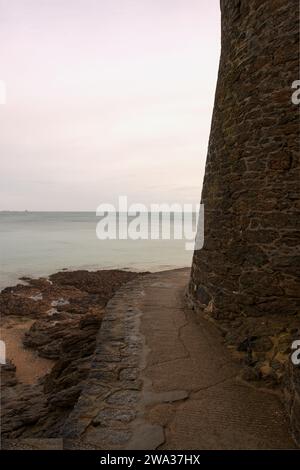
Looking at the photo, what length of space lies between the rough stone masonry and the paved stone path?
17.2 inches

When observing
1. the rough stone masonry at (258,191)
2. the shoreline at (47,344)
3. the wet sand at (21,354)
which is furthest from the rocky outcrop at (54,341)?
the rough stone masonry at (258,191)

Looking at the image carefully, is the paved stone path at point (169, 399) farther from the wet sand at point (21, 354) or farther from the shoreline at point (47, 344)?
the wet sand at point (21, 354)

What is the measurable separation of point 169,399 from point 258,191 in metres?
3.19

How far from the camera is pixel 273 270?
4992mm

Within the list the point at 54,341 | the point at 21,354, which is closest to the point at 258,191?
the point at 54,341

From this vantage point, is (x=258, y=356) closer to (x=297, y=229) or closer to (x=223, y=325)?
(x=223, y=325)

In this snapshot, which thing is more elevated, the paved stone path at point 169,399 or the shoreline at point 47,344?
the paved stone path at point 169,399

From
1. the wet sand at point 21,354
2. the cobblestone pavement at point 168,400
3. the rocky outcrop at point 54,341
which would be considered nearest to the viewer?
the cobblestone pavement at point 168,400

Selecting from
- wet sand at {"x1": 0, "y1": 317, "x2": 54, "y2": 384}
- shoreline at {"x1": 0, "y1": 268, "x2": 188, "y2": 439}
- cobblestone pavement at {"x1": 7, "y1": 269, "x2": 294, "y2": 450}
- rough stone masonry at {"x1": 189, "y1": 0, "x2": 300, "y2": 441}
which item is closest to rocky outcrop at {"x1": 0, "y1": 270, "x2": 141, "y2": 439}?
shoreline at {"x1": 0, "y1": 268, "x2": 188, "y2": 439}

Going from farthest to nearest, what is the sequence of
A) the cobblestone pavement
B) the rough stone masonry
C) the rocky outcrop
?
the rocky outcrop, the rough stone masonry, the cobblestone pavement

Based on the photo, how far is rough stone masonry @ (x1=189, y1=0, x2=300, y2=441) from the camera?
4.75 meters

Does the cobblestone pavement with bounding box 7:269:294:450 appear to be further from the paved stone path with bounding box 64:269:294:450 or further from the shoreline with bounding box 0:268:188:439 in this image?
the shoreline with bounding box 0:268:188:439

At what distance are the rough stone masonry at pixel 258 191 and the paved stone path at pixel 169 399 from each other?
44 centimetres

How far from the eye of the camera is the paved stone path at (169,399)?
3168 mm
